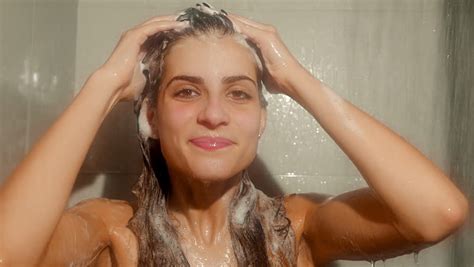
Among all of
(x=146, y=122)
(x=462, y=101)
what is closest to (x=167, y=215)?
(x=146, y=122)

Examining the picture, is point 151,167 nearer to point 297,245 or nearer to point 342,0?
point 297,245

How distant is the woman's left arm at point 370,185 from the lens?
119 cm

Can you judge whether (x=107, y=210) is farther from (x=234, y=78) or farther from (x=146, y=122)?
(x=234, y=78)

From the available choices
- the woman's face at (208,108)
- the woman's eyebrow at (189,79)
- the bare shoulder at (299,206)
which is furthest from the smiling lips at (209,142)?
the bare shoulder at (299,206)

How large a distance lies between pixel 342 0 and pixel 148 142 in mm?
649

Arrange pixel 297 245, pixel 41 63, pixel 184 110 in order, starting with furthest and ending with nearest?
pixel 41 63 < pixel 297 245 < pixel 184 110

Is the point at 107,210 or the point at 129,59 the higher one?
the point at 129,59

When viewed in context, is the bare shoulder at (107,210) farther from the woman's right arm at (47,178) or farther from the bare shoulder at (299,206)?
the bare shoulder at (299,206)

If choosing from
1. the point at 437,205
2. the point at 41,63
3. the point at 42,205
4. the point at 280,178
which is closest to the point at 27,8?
the point at 41,63

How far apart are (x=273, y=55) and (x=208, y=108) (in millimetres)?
151

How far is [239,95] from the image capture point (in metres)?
1.30

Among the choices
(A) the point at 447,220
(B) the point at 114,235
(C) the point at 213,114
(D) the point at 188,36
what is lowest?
(B) the point at 114,235

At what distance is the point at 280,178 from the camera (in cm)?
172

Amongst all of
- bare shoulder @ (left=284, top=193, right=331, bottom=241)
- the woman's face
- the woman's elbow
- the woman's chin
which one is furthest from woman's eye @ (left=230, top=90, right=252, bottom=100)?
the woman's elbow
